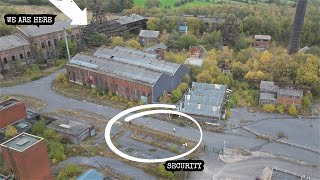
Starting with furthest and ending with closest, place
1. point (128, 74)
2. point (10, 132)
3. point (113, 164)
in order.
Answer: point (128, 74) → point (10, 132) → point (113, 164)

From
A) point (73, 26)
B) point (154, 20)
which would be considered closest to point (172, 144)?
point (73, 26)

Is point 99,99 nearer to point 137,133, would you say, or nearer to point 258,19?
point 137,133

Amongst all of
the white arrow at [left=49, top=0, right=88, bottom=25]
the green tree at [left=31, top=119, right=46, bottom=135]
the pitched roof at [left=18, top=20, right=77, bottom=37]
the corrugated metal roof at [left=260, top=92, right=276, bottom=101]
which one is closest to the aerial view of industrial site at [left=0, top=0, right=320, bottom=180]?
the corrugated metal roof at [left=260, top=92, right=276, bottom=101]

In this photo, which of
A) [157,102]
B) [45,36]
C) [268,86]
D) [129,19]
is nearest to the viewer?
[157,102]

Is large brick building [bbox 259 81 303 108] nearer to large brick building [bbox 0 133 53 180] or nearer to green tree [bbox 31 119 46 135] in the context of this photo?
green tree [bbox 31 119 46 135]

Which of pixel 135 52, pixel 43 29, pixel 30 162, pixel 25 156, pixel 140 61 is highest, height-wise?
pixel 43 29

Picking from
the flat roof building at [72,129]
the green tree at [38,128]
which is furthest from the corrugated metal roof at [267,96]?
the green tree at [38,128]

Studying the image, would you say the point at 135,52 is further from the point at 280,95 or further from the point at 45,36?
the point at 280,95

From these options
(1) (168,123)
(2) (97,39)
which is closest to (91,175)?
(1) (168,123)
